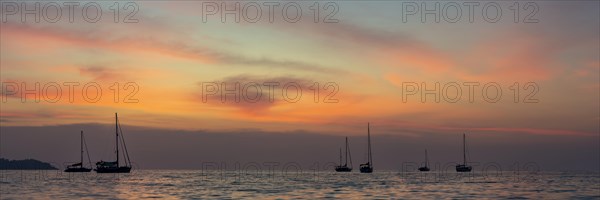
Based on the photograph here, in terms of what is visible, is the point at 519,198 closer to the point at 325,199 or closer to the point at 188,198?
the point at 325,199

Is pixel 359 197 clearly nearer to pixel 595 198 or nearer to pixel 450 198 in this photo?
pixel 450 198

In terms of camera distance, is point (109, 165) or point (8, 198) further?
point (109, 165)

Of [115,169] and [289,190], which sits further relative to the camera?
[115,169]

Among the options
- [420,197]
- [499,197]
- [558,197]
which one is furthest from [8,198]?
[558,197]

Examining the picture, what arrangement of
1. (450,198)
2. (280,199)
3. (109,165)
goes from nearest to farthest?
(280,199) → (450,198) → (109,165)

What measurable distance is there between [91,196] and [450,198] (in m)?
43.5

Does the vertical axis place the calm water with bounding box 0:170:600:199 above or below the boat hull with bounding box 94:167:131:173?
above

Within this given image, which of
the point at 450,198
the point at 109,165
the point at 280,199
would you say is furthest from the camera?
the point at 109,165

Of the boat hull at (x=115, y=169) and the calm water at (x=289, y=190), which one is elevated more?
the calm water at (x=289, y=190)

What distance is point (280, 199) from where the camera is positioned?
7606 cm

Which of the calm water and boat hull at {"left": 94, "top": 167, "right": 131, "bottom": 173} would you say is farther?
boat hull at {"left": 94, "top": 167, "right": 131, "bottom": 173}

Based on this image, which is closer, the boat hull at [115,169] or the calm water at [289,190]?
the calm water at [289,190]

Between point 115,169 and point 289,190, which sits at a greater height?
point 289,190

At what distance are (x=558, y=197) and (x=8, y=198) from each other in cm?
6668
